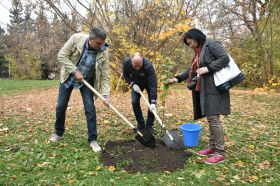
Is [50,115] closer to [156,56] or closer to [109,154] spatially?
[109,154]

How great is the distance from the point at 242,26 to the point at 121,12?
13.6 m

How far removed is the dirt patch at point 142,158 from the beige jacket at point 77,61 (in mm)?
874

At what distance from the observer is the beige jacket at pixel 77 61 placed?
184 inches

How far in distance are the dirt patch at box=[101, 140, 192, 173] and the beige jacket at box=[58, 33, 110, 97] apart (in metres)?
0.87

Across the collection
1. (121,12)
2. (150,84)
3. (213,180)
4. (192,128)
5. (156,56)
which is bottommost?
(213,180)

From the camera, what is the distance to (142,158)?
173 inches

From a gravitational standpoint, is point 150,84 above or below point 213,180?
above

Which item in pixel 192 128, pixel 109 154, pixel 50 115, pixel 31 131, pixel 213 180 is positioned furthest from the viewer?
pixel 50 115

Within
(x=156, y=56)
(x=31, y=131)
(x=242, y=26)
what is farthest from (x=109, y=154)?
(x=242, y=26)

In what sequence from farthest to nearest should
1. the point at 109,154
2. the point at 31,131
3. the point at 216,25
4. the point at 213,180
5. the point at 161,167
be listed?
1. the point at 216,25
2. the point at 31,131
3. the point at 109,154
4. the point at 161,167
5. the point at 213,180

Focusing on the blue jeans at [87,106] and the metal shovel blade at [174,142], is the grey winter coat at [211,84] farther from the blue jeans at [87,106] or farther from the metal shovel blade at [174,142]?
the blue jeans at [87,106]

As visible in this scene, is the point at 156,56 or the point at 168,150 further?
the point at 156,56

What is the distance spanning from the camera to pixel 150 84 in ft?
17.8

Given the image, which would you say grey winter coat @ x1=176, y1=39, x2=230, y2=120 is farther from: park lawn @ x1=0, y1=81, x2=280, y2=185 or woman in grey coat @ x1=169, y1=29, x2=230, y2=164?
park lawn @ x1=0, y1=81, x2=280, y2=185
